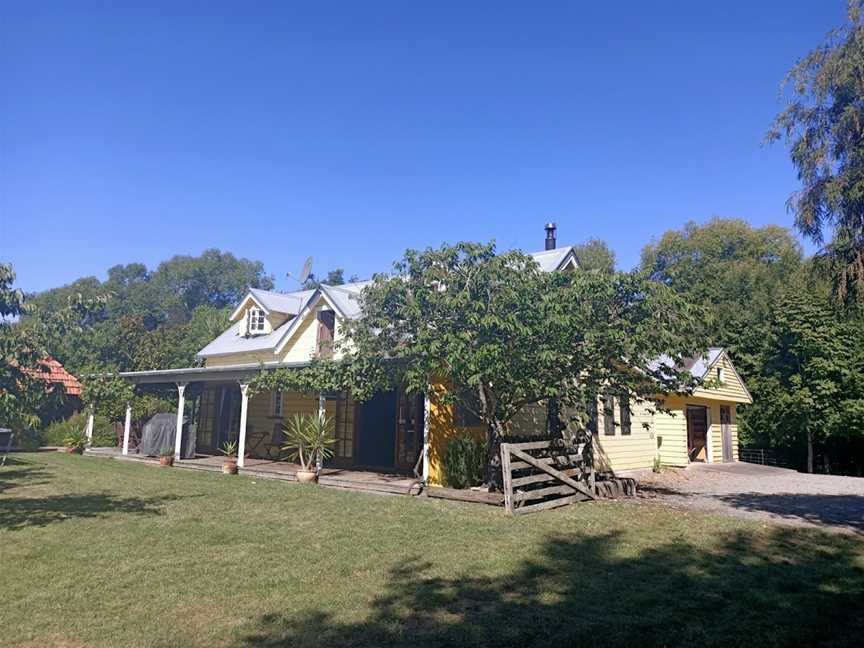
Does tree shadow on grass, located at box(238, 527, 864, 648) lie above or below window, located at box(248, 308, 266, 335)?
below

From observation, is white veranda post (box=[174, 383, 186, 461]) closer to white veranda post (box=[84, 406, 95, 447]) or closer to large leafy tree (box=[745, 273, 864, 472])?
white veranda post (box=[84, 406, 95, 447])

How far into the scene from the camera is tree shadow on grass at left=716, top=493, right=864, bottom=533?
9852mm

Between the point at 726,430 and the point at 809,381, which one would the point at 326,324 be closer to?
the point at 726,430

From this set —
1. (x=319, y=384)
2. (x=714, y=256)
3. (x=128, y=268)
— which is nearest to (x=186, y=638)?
(x=319, y=384)

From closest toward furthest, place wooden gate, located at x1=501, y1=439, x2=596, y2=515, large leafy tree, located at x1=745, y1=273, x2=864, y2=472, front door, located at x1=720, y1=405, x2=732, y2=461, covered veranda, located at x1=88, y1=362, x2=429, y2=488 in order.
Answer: wooden gate, located at x1=501, y1=439, x2=596, y2=515 < covered veranda, located at x1=88, y1=362, x2=429, y2=488 < large leafy tree, located at x1=745, y1=273, x2=864, y2=472 < front door, located at x1=720, y1=405, x2=732, y2=461

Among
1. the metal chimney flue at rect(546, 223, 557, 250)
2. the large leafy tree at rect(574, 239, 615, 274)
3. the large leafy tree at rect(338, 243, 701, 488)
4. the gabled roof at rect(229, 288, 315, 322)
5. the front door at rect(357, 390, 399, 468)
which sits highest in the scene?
the large leafy tree at rect(574, 239, 615, 274)

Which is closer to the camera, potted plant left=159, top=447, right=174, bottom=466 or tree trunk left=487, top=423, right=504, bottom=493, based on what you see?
tree trunk left=487, top=423, right=504, bottom=493

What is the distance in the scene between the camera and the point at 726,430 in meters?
23.9

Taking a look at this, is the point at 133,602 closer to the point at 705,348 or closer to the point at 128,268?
the point at 705,348

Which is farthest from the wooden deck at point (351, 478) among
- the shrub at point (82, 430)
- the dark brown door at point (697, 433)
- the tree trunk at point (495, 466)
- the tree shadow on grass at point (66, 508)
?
the dark brown door at point (697, 433)

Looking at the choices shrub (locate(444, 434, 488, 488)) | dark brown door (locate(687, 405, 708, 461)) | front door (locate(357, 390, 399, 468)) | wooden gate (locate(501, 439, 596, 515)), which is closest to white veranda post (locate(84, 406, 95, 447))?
front door (locate(357, 390, 399, 468))

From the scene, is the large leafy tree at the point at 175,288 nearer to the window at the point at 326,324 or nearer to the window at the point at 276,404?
the window at the point at 276,404

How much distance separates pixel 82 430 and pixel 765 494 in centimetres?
2292

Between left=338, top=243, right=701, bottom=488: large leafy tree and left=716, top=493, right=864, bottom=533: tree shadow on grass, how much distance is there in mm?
2697
